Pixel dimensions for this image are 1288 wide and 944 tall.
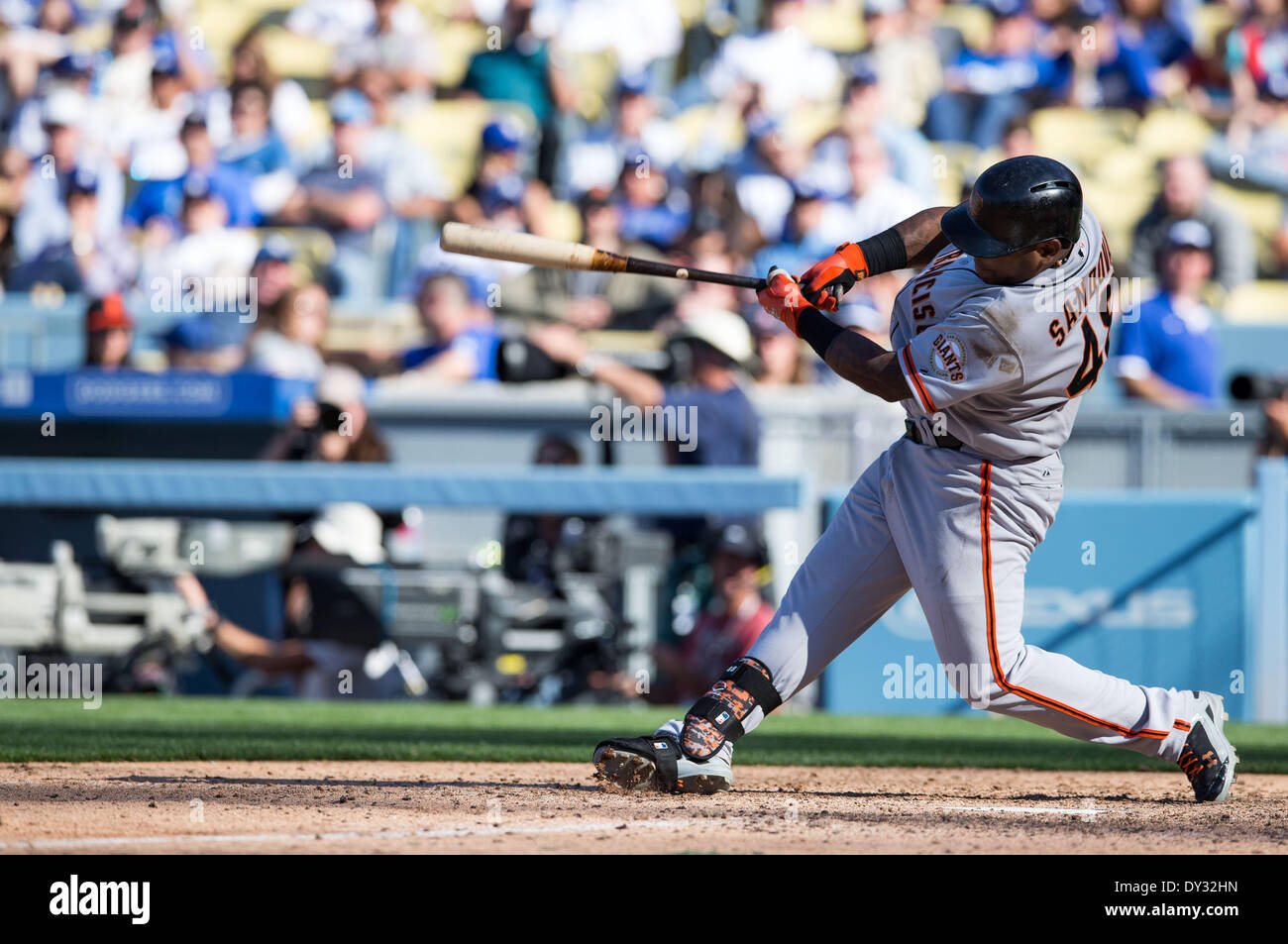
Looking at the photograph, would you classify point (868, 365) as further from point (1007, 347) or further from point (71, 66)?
point (71, 66)

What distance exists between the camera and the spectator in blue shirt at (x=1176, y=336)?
887 centimetres

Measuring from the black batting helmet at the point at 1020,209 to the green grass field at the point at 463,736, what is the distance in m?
2.27

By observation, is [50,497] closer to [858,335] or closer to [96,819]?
[96,819]

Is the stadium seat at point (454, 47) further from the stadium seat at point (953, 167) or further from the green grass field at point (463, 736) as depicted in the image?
the green grass field at point (463, 736)

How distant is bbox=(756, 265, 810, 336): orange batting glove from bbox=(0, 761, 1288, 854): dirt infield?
1304 mm

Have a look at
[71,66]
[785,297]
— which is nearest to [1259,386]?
[785,297]

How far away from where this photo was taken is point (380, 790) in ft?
15.4

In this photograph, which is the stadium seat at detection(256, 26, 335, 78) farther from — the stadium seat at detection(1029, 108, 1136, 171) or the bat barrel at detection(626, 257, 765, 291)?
the bat barrel at detection(626, 257, 765, 291)

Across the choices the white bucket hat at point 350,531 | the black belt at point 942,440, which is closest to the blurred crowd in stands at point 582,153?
the white bucket hat at point 350,531

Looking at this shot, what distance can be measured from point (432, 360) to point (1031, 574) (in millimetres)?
3399

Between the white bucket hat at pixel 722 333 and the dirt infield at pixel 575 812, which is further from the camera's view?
the white bucket hat at pixel 722 333

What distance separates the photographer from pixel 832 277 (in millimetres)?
4375

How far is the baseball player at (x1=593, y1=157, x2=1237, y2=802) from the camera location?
3.98 meters

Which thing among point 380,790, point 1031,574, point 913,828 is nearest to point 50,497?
point 380,790
